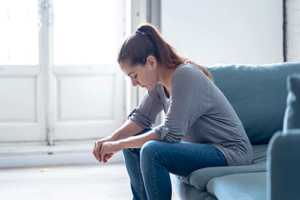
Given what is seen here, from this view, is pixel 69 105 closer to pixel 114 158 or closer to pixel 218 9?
pixel 114 158

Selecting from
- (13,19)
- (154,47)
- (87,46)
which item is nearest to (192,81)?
(154,47)

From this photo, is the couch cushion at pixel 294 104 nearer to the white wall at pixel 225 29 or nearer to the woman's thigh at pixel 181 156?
the woman's thigh at pixel 181 156

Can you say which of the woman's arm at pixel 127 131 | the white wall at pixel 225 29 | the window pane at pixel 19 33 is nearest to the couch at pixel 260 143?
the woman's arm at pixel 127 131

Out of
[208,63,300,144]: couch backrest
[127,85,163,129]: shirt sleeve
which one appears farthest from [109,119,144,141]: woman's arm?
[208,63,300,144]: couch backrest

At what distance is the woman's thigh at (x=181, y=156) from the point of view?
1.28m

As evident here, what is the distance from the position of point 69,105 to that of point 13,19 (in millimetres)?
967

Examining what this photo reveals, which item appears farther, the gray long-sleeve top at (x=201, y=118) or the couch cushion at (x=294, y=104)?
the gray long-sleeve top at (x=201, y=118)

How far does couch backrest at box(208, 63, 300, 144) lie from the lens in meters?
1.72

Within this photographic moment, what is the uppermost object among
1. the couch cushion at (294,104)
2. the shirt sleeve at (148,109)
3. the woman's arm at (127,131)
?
the couch cushion at (294,104)

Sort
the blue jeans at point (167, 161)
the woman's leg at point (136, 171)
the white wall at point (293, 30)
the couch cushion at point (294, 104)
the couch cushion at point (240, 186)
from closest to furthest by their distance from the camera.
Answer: the couch cushion at point (294, 104) < the couch cushion at point (240, 186) < the blue jeans at point (167, 161) < the woman's leg at point (136, 171) < the white wall at point (293, 30)

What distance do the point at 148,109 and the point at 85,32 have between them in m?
1.86

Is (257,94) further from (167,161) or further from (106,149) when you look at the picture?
(106,149)

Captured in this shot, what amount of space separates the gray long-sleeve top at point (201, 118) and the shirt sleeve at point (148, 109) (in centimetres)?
24

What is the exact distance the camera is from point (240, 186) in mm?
1133
